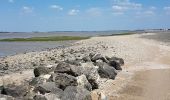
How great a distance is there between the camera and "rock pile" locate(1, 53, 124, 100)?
40.5ft

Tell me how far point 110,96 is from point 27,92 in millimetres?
3923

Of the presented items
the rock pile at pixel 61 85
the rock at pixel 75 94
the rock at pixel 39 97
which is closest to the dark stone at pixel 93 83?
the rock pile at pixel 61 85

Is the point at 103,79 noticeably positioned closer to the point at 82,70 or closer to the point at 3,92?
the point at 82,70

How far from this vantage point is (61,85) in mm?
14305

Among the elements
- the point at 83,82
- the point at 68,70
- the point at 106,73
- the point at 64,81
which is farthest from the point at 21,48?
the point at 64,81

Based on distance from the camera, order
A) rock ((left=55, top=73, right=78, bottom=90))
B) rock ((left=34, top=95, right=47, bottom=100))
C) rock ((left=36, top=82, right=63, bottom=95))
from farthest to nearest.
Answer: rock ((left=55, top=73, right=78, bottom=90)) < rock ((left=36, top=82, right=63, bottom=95)) < rock ((left=34, top=95, right=47, bottom=100))

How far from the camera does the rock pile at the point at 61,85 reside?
12.3 metres

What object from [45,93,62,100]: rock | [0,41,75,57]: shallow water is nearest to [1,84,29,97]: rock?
[45,93,62,100]: rock

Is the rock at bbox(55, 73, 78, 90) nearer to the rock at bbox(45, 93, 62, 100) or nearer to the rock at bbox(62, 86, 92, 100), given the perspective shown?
the rock at bbox(62, 86, 92, 100)

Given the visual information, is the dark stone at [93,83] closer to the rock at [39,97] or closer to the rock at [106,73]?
the rock at [106,73]

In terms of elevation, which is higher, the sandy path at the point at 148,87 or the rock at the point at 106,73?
the rock at the point at 106,73

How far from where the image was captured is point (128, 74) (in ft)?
67.9

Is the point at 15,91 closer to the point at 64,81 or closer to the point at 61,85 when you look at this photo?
the point at 61,85

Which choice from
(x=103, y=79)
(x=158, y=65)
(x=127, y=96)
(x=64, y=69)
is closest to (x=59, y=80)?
(x=64, y=69)
